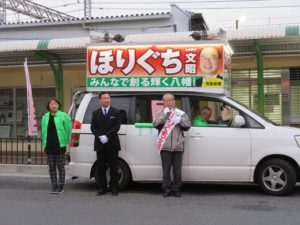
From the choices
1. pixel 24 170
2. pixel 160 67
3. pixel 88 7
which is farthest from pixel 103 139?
pixel 88 7

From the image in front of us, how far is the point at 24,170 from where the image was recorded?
11414 mm

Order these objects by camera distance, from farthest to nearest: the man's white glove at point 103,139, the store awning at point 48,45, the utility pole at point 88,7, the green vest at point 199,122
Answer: the utility pole at point 88,7 → the store awning at point 48,45 → the green vest at point 199,122 → the man's white glove at point 103,139

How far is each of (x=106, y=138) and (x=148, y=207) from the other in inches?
57.0

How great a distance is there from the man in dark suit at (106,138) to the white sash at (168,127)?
2.40ft

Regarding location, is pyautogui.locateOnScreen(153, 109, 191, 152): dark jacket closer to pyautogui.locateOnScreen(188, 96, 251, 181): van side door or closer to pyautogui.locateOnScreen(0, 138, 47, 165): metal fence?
pyautogui.locateOnScreen(188, 96, 251, 181): van side door

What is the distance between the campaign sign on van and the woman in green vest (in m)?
0.76

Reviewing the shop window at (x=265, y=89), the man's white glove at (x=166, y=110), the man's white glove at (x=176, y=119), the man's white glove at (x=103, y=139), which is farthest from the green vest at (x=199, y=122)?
the shop window at (x=265, y=89)

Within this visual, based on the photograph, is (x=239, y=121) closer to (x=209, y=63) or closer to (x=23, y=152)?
(x=209, y=63)

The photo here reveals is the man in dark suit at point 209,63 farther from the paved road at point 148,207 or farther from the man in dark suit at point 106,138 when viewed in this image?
the paved road at point 148,207

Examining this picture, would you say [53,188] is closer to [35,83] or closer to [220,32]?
[220,32]

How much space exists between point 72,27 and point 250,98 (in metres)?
7.42

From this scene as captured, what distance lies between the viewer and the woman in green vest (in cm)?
878

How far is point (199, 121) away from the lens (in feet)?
28.2

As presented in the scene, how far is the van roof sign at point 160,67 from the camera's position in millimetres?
8453
